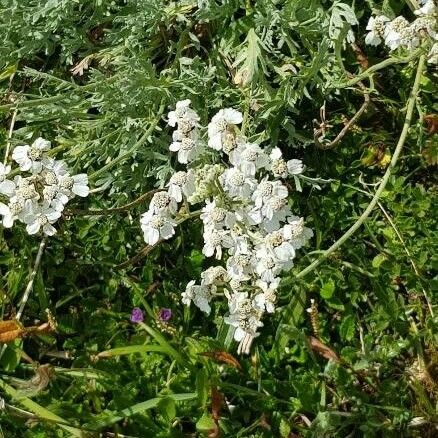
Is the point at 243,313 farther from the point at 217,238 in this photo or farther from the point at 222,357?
the point at 222,357

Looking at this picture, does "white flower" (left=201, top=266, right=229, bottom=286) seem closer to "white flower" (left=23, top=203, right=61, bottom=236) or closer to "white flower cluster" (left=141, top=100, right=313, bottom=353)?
"white flower cluster" (left=141, top=100, right=313, bottom=353)

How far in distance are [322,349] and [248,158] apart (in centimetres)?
80

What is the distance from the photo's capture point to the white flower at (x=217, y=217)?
163cm

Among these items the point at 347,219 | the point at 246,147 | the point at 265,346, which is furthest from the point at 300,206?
the point at 246,147

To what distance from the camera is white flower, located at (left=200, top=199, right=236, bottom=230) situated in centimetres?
163

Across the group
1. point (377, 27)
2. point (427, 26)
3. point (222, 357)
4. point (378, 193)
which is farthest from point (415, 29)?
point (222, 357)

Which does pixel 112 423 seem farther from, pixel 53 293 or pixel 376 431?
pixel 376 431

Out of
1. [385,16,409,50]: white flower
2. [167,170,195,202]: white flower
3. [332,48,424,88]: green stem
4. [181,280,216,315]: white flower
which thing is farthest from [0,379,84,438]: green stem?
[385,16,409,50]: white flower

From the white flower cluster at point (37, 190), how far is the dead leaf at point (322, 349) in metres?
0.87

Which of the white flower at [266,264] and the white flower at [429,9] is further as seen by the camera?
the white flower at [429,9]

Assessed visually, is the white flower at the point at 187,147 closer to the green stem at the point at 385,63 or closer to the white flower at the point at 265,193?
the white flower at the point at 265,193

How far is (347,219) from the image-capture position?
2299mm

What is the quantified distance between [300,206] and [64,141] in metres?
0.78

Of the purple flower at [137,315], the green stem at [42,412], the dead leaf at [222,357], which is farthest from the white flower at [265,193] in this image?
the green stem at [42,412]
